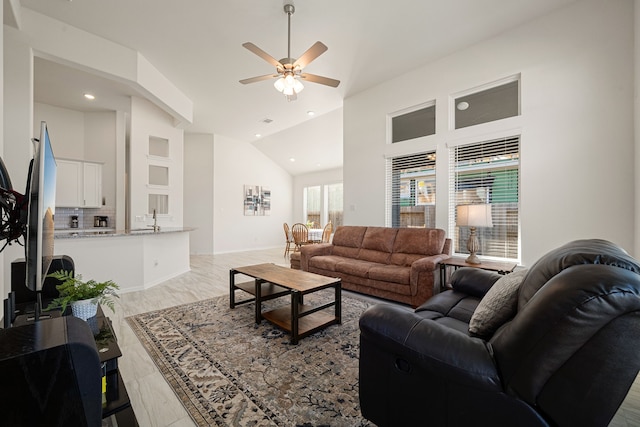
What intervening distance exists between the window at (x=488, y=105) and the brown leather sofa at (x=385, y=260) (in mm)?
1586

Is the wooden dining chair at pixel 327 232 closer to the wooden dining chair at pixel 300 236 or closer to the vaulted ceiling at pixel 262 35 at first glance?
the wooden dining chair at pixel 300 236

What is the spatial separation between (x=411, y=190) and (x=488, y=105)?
153 centimetres

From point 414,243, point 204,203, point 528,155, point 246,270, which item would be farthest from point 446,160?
point 204,203

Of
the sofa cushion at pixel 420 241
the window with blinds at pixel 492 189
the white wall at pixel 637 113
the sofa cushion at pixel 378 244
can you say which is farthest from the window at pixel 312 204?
the white wall at pixel 637 113

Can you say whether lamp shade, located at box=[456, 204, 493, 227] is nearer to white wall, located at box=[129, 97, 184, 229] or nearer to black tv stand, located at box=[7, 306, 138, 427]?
black tv stand, located at box=[7, 306, 138, 427]

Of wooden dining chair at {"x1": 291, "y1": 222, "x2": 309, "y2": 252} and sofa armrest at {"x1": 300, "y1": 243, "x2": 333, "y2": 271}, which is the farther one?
wooden dining chair at {"x1": 291, "y1": 222, "x2": 309, "y2": 252}

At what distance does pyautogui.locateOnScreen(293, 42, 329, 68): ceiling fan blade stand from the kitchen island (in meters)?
3.20

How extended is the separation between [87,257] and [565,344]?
15.2 ft

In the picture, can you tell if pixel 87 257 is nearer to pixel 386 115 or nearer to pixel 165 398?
pixel 165 398

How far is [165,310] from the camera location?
3064 millimetres

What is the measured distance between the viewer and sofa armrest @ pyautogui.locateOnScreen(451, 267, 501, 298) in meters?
2.13

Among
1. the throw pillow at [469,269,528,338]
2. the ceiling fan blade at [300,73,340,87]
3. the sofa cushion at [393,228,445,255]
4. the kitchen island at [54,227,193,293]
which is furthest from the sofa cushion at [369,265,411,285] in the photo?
the kitchen island at [54,227,193,293]

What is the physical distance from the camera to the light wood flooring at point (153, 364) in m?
1.51

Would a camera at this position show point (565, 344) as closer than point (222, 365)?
Yes
